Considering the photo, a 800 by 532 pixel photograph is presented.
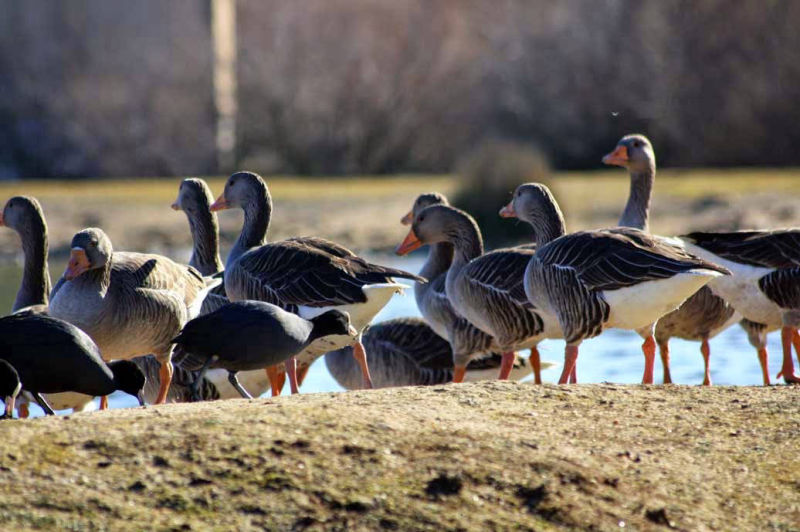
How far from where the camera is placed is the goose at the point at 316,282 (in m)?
8.25

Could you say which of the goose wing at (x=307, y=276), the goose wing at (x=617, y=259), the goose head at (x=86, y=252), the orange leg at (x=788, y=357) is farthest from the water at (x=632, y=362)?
the goose head at (x=86, y=252)

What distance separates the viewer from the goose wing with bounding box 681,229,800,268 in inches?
326

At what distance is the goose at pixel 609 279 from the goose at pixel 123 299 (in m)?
2.42

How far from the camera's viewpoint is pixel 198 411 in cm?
550

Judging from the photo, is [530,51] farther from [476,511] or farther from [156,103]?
[476,511]

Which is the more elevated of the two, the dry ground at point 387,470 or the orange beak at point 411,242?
the orange beak at point 411,242

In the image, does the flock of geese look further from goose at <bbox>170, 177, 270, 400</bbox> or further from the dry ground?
the dry ground

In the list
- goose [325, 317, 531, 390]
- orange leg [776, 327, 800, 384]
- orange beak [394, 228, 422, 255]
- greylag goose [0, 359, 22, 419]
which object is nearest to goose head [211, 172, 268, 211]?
orange beak [394, 228, 422, 255]

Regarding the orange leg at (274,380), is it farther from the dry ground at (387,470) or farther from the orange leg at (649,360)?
the dry ground at (387,470)

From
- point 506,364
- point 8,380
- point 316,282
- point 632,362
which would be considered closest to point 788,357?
point 506,364

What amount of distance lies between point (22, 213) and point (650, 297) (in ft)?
15.5

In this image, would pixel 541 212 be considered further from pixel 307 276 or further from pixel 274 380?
pixel 274 380

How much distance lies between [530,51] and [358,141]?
6125mm

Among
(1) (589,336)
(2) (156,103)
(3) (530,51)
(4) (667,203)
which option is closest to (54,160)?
(2) (156,103)
